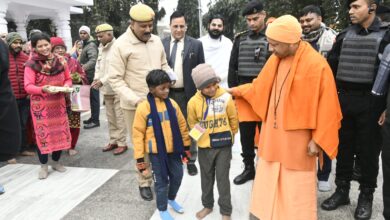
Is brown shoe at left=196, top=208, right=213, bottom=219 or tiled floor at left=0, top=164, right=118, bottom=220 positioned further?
tiled floor at left=0, top=164, right=118, bottom=220

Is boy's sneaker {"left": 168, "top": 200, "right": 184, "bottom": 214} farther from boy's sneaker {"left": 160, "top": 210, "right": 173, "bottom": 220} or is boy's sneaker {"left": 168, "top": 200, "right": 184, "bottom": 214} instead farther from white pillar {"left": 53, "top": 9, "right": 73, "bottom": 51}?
white pillar {"left": 53, "top": 9, "right": 73, "bottom": 51}

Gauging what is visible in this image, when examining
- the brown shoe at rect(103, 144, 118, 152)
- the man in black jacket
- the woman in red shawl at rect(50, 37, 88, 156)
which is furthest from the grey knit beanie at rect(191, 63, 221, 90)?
the man in black jacket

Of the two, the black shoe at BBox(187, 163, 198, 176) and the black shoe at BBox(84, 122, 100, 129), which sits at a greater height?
the black shoe at BBox(187, 163, 198, 176)

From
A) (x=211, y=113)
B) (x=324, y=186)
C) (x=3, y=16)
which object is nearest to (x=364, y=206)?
(x=324, y=186)

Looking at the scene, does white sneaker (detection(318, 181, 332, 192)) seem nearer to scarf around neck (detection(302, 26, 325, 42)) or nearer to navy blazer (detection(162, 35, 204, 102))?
scarf around neck (detection(302, 26, 325, 42))

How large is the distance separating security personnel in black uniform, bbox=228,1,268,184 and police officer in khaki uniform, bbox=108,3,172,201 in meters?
0.89

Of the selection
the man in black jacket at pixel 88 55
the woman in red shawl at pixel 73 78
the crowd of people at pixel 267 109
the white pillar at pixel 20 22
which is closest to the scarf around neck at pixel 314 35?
the crowd of people at pixel 267 109

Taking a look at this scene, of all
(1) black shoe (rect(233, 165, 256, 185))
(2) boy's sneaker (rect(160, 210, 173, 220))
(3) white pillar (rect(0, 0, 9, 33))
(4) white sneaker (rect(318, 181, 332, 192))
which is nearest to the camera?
(2) boy's sneaker (rect(160, 210, 173, 220))

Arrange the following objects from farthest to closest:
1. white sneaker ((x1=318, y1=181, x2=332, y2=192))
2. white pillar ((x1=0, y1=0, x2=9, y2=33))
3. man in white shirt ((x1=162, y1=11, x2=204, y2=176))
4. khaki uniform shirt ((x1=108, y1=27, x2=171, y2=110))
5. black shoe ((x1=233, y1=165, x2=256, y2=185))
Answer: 1. white pillar ((x1=0, y1=0, x2=9, y2=33))
2. man in white shirt ((x1=162, y1=11, x2=204, y2=176))
3. black shoe ((x1=233, y1=165, x2=256, y2=185))
4. white sneaker ((x1=318, y1=181, x2=332, y2=192))
5. khaki uniform shirt ((x1=108, y1=27, x2=171, y2=110))

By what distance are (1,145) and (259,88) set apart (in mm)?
2283

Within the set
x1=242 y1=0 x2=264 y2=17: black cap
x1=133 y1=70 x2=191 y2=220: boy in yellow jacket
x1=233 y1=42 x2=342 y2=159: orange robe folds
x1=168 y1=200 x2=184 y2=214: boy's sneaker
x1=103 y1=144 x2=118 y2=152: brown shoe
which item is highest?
x1=242 y1=0 x2=264 y2=17: black cap

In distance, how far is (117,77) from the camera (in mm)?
3334

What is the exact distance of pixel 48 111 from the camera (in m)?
4.21

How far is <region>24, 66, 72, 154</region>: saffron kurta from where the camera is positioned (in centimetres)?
403
